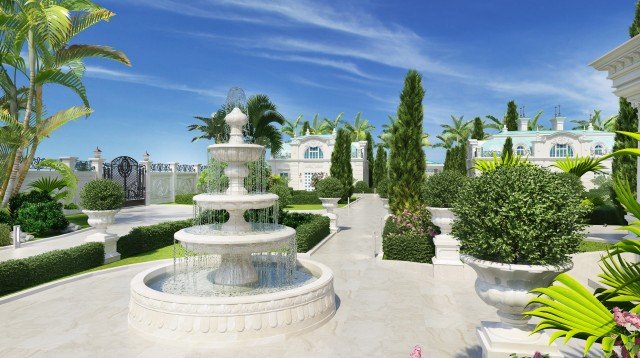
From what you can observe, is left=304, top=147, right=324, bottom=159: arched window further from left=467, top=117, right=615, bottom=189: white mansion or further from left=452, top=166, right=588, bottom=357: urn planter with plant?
left=452, top=166, right=588, bottom=357: urn planter with plant

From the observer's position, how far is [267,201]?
7602 millimetres

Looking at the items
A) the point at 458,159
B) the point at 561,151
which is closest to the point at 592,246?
the point at 458,159

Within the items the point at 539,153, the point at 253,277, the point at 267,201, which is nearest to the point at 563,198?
the point at 267,201

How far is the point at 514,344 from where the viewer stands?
4605 mm

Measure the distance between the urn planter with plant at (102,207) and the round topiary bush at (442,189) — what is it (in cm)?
1008

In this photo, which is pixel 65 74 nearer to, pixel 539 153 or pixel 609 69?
pixel 609 69

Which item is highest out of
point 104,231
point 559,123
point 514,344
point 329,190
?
point 559,123

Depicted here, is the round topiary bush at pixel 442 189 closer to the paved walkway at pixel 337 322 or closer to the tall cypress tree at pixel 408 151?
the paved walkway at pixel 337 322

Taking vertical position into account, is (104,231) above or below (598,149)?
below

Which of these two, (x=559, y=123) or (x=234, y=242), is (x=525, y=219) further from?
(x=559, y=123)

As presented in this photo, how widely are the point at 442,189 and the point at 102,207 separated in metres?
10.7

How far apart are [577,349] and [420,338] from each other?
2.40 metres

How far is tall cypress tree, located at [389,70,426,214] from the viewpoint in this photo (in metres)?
15.2

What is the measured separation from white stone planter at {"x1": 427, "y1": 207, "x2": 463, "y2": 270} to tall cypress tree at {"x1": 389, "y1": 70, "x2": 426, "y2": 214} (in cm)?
444
